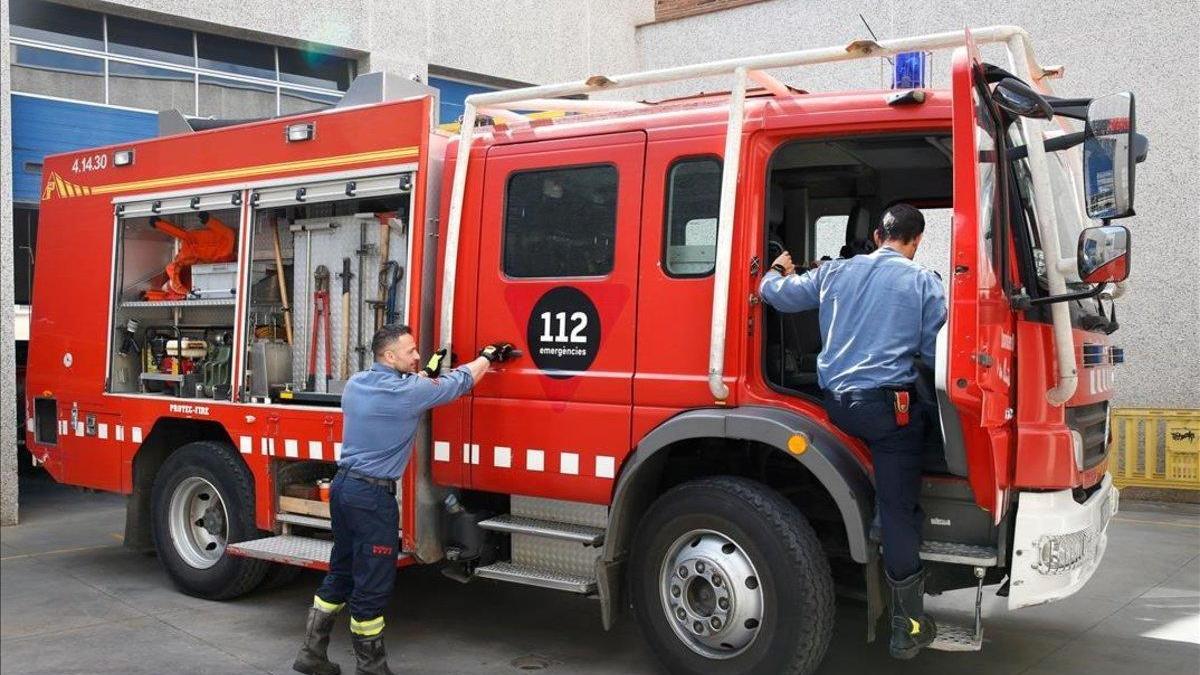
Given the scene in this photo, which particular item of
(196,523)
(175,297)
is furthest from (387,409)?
(175,297)

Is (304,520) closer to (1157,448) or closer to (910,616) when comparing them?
(910,616)

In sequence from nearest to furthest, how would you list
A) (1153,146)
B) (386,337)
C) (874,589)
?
(874,589)
(386,337)
(1153,146)

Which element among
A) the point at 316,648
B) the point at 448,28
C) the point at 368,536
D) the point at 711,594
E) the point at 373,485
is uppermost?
the point at 448,28

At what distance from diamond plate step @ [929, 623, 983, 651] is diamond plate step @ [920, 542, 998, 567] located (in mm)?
303

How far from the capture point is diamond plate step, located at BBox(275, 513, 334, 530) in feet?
20.5

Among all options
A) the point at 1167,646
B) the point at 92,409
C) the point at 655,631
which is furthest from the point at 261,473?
the point at 1167,646

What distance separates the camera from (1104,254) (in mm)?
4250

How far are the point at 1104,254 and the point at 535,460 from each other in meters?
2.68

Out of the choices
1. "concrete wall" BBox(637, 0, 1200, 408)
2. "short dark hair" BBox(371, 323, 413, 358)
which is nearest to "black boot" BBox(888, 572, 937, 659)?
"short dark hair" BBox(371, 323, 413, 358)

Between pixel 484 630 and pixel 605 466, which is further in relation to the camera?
pixel 484 630

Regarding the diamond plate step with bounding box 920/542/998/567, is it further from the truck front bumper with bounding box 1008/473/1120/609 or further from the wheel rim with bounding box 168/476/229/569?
the wheel rim with bounding box 168/476/229/569

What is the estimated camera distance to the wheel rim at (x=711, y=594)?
4777mm

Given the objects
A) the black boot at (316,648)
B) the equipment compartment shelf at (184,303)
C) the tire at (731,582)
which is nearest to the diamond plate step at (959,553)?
the tire at (731,582)

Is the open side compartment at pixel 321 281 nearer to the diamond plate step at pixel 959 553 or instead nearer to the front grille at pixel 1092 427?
the diamond plate step at pixel 959 553
